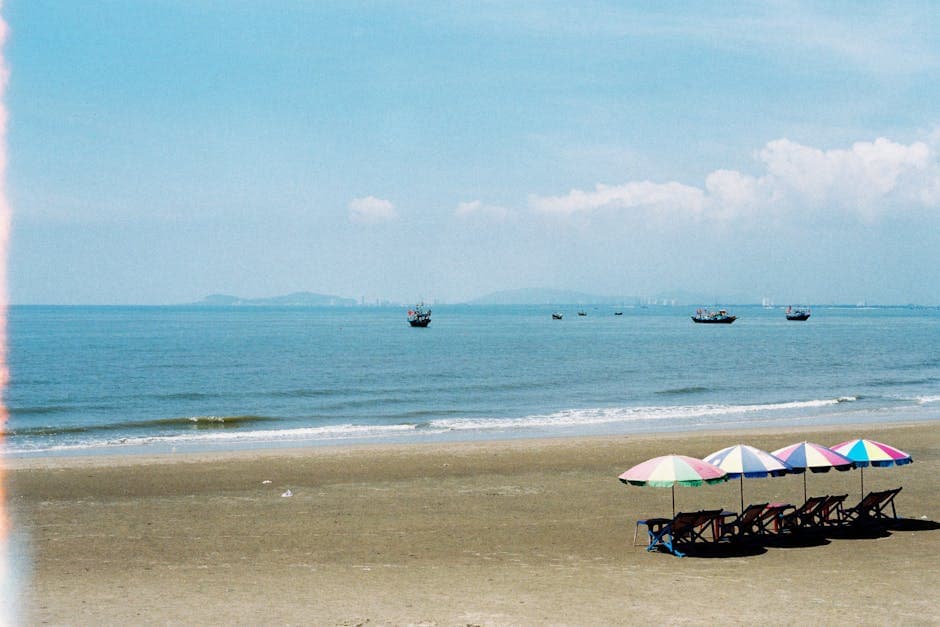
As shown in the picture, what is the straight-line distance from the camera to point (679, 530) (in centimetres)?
→ 1370

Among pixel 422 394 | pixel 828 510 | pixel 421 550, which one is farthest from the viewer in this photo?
pixel 422 394

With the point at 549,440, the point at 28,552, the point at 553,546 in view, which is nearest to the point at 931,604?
the point at 553,546

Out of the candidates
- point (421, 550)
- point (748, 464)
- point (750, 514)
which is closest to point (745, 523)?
point (750, 514)

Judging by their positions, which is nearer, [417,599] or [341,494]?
[417,599]

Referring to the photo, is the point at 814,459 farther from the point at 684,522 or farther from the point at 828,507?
the point at 684,522

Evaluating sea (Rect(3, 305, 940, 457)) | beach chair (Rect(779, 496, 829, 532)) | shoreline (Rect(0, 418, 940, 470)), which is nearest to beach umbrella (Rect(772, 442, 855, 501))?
beach chair (Rect(779, 496, 829, 532))

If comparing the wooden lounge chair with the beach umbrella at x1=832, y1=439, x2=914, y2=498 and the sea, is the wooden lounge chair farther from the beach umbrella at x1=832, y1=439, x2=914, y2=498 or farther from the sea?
the sea

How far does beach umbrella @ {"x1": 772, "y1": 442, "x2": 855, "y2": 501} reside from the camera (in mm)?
13969

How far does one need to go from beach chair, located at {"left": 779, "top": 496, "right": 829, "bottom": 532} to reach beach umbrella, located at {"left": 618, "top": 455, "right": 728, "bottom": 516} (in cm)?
210

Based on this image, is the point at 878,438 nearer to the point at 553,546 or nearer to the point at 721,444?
the point at 721,444

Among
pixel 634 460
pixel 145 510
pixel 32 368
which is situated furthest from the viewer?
pixel 32 368

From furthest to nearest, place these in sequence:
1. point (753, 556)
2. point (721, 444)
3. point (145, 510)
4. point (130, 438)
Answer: point (130, 438), point (721, 444), point (145, 510), point (753, 556)

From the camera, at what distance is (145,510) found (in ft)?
56.4

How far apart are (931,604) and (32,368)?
63.7 meters
